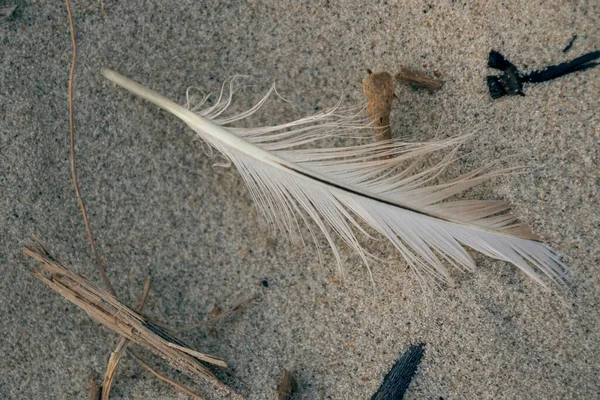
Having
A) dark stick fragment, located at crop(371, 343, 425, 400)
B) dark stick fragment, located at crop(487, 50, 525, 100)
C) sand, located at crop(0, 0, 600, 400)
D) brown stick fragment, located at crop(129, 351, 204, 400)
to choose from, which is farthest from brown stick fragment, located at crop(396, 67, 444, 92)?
brown stick fragment, located at crop(129, 351, 204, 400)

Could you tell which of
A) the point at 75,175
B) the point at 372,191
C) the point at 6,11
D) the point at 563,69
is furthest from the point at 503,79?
the point at 6,11

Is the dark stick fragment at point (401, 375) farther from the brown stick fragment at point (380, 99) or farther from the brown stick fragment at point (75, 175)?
the brown stick fragment at point (75, 175)

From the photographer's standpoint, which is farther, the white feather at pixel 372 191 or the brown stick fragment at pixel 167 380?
the brown stick fragment at pixel 167 380

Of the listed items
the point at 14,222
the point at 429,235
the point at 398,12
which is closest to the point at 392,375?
the point at 429,235

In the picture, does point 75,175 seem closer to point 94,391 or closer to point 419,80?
point 94,391

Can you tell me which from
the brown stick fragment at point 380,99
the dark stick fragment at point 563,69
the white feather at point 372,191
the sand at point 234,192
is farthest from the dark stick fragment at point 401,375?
the dark stick fragment at point 563,69

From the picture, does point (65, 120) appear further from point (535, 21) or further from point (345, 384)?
point (535, 21)

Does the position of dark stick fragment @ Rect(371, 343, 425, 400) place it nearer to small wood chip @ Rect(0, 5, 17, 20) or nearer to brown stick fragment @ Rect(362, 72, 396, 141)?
brown stick fragment @ Rect(362, 72, 396, 141)
